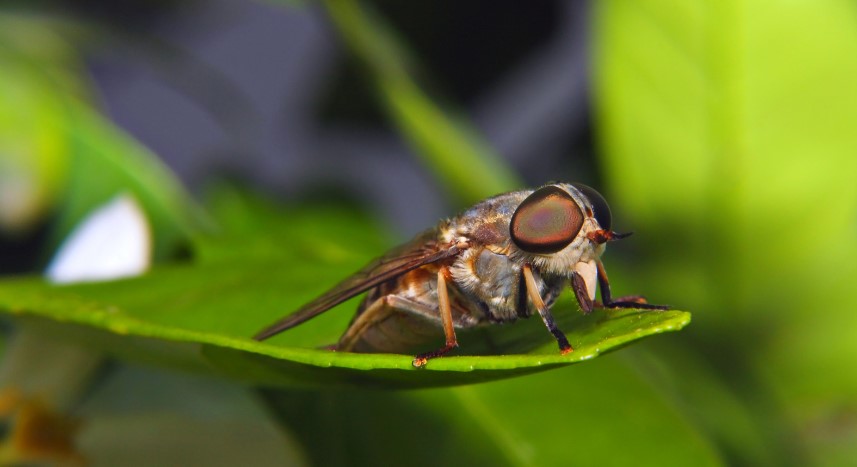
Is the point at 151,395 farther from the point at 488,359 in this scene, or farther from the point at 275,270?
the point at 488,359

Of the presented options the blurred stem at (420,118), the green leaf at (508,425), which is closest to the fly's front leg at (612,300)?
A: the green leaf at (508,425)

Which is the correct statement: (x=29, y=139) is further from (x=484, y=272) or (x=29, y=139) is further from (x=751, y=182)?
(x=751, y=182)

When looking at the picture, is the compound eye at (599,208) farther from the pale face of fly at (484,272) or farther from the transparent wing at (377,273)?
the transparent wing at (377,273)

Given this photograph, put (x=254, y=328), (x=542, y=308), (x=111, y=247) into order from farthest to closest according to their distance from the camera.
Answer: (x=111, y=247) → (x=254, y=328) → (x=542, y=308)

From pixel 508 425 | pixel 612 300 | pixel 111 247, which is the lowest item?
pixel 508 425

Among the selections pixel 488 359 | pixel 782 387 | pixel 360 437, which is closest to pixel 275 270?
pixel 360 437

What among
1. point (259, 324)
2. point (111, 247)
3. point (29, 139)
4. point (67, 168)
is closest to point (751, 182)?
point (259, 324)

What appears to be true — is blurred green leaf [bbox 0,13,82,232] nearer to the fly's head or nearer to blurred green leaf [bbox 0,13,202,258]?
blurred green leaf [bbox 0,13,202,258]

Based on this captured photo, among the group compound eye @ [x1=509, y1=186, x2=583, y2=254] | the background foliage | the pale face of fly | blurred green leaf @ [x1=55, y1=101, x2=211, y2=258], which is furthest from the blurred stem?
compound eye @ [x1=509, y1=186, x2=583, y2=254]
